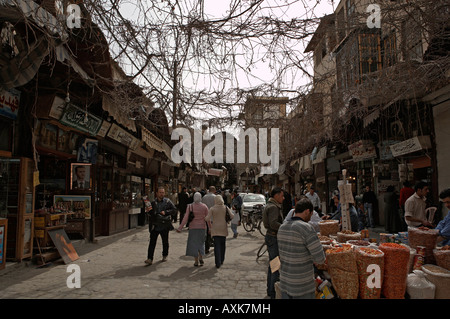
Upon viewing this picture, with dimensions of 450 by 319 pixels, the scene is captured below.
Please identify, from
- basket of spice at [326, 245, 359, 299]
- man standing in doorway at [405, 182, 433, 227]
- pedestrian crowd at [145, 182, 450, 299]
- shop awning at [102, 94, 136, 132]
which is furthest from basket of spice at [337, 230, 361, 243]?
shop awning at [102, 94, 136, 132]

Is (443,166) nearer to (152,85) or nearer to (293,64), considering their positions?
(293,64)

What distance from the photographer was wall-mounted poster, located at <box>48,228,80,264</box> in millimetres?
7429

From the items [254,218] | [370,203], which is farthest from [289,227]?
[370,203]

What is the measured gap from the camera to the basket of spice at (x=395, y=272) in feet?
11.9

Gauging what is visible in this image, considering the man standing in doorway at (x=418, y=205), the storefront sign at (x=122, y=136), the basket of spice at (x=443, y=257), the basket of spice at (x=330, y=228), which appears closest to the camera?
the basket of spice at (x=443, y=257)

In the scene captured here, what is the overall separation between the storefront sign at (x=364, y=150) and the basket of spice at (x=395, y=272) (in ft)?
35.0

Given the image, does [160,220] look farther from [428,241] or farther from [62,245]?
[428,241]

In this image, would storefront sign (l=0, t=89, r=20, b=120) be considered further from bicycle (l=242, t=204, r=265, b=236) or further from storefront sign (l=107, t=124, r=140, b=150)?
bicycle (l=242, t=204, r=265, b=236)

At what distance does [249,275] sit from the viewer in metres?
6.62

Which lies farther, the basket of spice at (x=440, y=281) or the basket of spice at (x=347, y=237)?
the basket of spice at (x=347, y=237)

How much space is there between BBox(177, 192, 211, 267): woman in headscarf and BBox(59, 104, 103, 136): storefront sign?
12.1ft

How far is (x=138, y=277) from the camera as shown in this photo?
626 centimetres

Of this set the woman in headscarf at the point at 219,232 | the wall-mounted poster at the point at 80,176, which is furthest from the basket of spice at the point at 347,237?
the wall-mounted poster at the point at 80,176

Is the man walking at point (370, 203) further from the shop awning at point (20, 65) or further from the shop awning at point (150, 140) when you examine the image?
the shop awning at point (20, 65)
